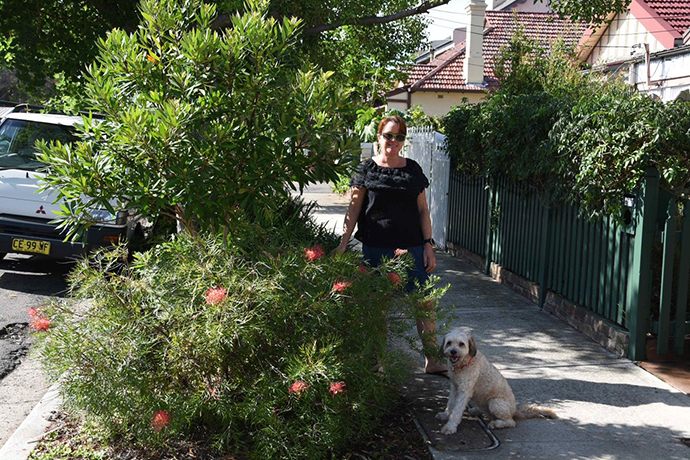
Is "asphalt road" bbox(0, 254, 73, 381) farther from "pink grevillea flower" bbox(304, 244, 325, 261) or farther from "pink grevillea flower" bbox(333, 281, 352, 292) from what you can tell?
"pink grevillea flower" bbox(333, 281, 352, 292)

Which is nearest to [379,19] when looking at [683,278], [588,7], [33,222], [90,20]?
[588,7]

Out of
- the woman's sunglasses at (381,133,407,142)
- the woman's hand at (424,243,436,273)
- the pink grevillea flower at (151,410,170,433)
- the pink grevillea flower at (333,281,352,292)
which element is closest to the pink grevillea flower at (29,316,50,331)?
the pink grevillea flower at (151,410,170,433)

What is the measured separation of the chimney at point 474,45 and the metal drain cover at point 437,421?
934 inches

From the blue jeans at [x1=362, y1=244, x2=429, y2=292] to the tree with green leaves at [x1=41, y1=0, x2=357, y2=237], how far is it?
1.10m

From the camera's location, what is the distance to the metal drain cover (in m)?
4.72

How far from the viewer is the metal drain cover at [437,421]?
472 cm

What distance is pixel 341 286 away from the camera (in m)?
4.28

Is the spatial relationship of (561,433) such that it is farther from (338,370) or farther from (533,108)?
(533,108)

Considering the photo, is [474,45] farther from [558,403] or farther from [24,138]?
[558,403]

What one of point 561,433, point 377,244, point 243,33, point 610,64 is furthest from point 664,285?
point 610,64

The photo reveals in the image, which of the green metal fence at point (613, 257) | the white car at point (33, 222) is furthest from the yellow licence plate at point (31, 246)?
the green metal fence at point (613, 257)

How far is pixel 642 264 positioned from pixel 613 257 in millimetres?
505

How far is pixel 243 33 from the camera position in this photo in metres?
4.57

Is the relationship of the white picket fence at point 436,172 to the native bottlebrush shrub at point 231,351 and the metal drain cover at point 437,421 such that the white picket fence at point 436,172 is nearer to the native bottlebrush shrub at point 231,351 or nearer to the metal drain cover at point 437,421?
the metal drain cover at point 437,421
